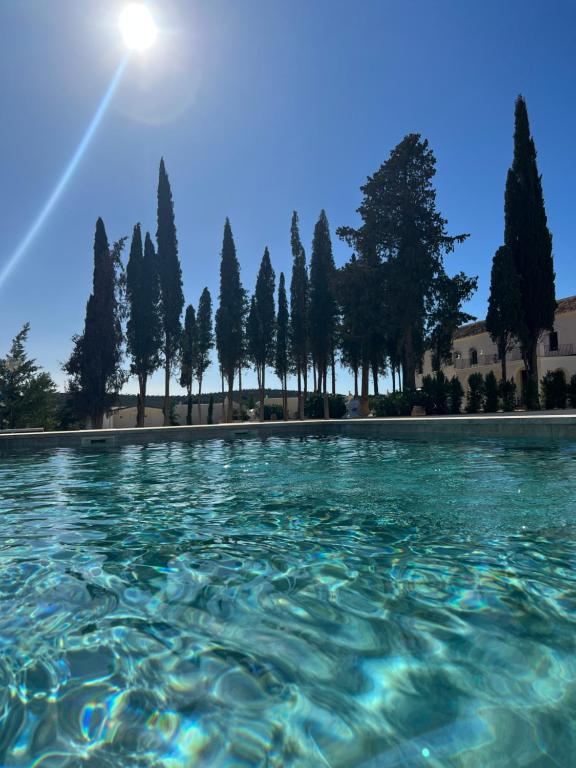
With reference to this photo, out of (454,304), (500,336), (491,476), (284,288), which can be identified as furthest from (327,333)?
(491,476)

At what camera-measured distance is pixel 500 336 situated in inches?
974

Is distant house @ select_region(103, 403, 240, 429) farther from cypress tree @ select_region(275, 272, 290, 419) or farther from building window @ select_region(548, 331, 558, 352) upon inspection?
building window @ select_region(548, 331, 558, 352)

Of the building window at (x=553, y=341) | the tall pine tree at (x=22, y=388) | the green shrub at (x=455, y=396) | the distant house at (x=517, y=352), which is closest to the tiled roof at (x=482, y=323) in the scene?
the distant house at (x=517, y=352)

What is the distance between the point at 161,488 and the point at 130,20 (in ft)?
34.0

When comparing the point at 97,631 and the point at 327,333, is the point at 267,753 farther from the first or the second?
the point at 327,333

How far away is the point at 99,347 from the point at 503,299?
21921 mm

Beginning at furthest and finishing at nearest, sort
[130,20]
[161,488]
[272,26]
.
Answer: [272,26], [130,20], [161,488]

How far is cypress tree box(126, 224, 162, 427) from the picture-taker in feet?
86.1

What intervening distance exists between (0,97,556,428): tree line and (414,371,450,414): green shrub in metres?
1.17

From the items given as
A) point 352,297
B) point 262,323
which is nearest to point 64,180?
point 352,297

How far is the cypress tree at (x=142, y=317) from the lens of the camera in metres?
26.2

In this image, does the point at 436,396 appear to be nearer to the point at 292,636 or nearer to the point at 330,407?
the point at 330,407

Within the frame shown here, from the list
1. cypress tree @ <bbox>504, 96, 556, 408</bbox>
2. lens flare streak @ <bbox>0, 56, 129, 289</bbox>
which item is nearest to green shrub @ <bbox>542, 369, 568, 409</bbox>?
cypress tree @ <bbox>504, 96, 556, 408</bbox>

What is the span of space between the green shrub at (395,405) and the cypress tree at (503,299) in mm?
4994
